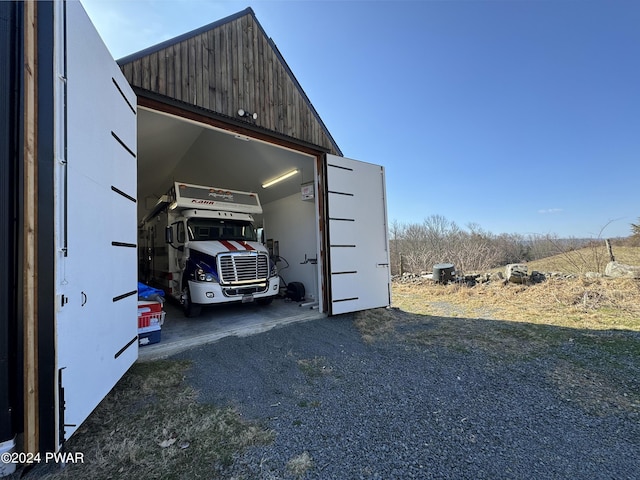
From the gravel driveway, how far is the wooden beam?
131cm

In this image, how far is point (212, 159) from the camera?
7.85 m

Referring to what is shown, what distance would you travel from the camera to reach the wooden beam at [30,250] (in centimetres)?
180

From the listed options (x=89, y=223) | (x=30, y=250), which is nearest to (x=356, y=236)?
(x=89, y=223)

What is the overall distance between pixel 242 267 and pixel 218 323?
3.87 feet

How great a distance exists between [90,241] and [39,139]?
0.83 meters

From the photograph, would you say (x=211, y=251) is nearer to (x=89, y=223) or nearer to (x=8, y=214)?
(x=89, y=223)

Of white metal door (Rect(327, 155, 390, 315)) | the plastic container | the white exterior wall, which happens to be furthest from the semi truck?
the plastic container

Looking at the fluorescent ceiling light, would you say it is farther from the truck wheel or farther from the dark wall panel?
the dark wall panel

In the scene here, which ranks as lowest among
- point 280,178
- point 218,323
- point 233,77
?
point 218,323

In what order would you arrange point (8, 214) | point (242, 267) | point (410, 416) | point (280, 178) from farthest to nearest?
1. point (280, 178)
2. point (242, 267)
3. point (410, 416)
4. point (8, 214)

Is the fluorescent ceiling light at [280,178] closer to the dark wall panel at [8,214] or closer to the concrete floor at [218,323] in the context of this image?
the concrete floor at [218,323]


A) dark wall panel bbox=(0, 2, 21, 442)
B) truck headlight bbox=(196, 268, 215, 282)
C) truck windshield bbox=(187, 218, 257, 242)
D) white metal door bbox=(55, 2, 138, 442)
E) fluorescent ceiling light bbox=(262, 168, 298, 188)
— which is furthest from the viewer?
fluorescent ceiling light bbox=(262, 168, 298, 188)

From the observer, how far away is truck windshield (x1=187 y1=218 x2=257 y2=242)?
615cm

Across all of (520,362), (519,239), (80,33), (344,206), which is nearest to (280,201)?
(344,206)
